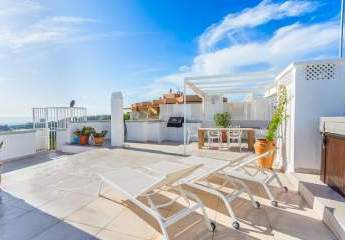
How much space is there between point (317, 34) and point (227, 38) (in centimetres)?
329

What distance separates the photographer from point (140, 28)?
9.05 meters

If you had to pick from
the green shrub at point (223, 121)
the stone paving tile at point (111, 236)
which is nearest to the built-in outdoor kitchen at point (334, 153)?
the stone paving tile at point (111, 236)

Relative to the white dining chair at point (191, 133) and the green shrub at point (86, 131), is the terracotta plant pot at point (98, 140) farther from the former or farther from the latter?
the white dining chair at point (191, 133)

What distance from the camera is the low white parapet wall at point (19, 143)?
255 inches

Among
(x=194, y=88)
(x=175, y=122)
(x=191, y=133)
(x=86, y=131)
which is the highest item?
(x=194, y=88)

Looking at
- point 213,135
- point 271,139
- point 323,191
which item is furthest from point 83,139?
point 323,191

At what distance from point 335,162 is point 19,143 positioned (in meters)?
8.77

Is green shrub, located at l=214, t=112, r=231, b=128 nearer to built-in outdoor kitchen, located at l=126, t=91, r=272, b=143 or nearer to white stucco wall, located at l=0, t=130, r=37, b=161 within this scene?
built-in outdoor kitchen, located at l=126, t=91, r=272, b=143

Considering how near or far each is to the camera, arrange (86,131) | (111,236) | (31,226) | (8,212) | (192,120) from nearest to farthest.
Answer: (111,236) → (31,226) → (8,212) → (86,131) → (192,120)

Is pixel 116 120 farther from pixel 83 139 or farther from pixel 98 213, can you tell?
pixel 98 213

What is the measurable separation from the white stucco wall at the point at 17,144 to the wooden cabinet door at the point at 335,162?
8575 millimetres

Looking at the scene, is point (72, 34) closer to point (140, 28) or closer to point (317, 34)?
point (140, 28)

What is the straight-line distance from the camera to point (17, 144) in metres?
6.86

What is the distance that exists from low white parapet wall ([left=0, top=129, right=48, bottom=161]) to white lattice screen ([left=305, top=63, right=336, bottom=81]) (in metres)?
8.71
